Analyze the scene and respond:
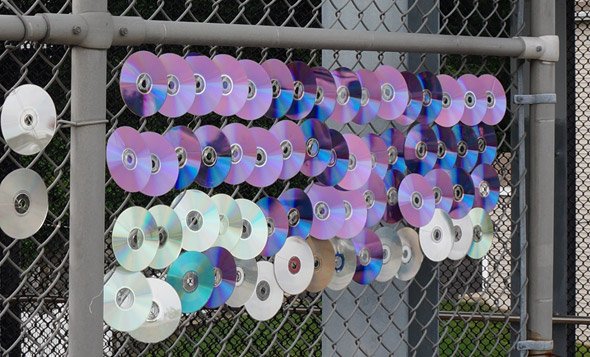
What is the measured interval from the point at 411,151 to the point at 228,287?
556mm

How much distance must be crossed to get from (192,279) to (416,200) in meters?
0.58

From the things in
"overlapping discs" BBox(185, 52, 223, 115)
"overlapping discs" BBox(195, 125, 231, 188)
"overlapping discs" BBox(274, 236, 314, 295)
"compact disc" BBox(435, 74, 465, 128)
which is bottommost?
"overlapping discs" BBox(274, 236, 314, 295)

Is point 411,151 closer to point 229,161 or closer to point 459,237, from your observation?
point 459,237

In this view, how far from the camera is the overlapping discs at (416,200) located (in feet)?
6.82

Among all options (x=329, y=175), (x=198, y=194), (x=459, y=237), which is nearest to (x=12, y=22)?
(x=198, y=194)

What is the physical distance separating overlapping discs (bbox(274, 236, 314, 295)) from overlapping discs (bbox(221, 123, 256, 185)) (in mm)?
161

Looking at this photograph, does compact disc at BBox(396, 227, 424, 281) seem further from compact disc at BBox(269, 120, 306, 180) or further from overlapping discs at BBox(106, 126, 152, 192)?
overlapping discs at BBox(106, 126, 152, 192)

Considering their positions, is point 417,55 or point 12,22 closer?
point 12,22

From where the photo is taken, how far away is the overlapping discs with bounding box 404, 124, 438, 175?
212 centimetres

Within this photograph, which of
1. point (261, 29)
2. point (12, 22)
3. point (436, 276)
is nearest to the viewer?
point (12, 22)

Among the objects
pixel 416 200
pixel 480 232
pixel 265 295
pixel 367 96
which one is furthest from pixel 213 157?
pixel 480 232

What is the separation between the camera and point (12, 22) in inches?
57.7

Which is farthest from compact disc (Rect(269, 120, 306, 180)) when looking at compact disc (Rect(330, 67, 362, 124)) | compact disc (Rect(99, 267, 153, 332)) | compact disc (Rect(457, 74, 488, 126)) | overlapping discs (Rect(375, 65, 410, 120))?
compact disc (Rect(457, 74, 488, 126))

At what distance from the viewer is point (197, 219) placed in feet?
5.64
